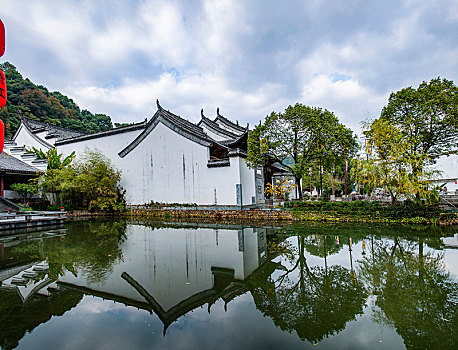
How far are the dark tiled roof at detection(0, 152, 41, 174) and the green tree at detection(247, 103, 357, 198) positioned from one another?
16897 millimetres

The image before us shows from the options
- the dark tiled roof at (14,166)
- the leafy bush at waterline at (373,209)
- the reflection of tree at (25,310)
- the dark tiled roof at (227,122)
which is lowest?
the reflection of tree at (25,310)

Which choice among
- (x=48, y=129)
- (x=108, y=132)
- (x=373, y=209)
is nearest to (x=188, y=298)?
(x=373, y=209)

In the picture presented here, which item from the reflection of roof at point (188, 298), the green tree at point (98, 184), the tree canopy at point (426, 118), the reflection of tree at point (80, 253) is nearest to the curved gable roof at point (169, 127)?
the green tree at point (98, 184)

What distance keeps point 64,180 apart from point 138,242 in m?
12.3

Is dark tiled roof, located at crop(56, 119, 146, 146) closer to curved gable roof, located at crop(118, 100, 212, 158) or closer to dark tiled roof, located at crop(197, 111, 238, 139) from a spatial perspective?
curved gable roof, located at crop(118, 100, 212, 158)

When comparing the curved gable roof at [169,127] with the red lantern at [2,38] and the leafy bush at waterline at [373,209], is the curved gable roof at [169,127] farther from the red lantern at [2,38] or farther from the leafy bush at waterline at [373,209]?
the red lantern at [2,38]

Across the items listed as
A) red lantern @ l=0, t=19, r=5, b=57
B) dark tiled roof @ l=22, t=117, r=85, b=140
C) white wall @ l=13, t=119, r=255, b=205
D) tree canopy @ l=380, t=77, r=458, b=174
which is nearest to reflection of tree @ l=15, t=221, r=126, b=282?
red lantern @ l=0, t=19, r=5, b=57

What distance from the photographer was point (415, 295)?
3.87 metres

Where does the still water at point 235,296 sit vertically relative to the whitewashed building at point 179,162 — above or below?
below

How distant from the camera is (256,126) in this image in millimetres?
13969

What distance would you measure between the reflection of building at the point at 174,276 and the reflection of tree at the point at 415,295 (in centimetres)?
232

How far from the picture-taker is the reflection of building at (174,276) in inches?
158

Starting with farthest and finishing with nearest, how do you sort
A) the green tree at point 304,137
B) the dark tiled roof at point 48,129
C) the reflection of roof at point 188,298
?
the dark tiled roof at point 48,129 < the green tree at point 304,137 < the reflection of roof at point 188,298

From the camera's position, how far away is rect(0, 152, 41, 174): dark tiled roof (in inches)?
663
